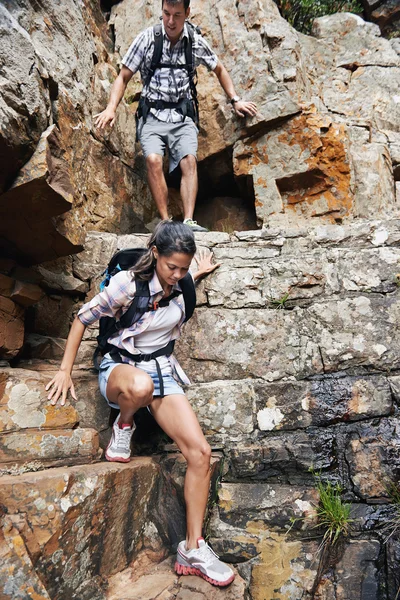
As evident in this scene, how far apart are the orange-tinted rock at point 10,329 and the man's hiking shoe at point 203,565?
1733 mm

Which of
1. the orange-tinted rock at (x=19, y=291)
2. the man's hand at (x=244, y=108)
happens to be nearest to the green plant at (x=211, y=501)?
the orange-tinted rock at (x=19, y=291)

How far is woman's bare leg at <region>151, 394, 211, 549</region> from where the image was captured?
2773 mm

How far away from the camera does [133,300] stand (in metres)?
3.00

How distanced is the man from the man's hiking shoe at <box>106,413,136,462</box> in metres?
2.51

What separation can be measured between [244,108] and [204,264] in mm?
2278

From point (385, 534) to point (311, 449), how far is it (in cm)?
66

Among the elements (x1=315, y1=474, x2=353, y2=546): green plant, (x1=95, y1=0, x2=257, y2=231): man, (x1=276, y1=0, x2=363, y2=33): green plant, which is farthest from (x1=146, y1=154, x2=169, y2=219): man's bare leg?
(x1=276, y1=0, x2=363, y2=33): green plant

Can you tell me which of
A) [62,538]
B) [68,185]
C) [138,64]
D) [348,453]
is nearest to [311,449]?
[348,453]

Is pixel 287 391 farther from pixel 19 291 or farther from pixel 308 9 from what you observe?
pixel 308 9

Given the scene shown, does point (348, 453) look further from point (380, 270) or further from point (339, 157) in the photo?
point (339, 157)

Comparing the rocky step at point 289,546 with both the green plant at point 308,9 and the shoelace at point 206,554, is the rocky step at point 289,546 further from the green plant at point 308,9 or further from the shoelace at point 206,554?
the green plant at point 308,9

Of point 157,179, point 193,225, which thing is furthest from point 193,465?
point 157,179

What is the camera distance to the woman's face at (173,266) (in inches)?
115

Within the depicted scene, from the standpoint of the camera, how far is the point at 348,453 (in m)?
3.23
